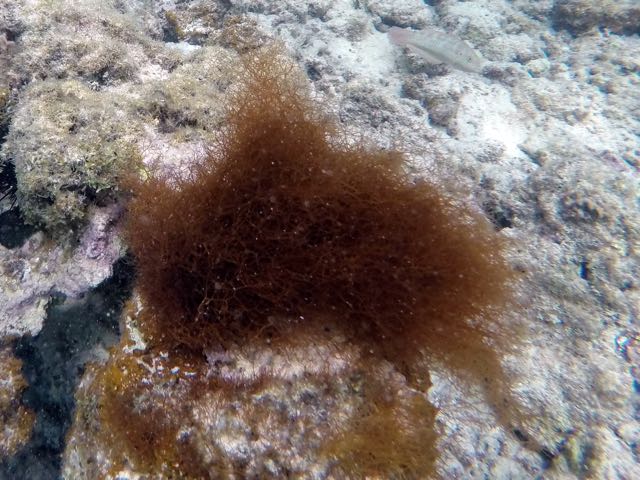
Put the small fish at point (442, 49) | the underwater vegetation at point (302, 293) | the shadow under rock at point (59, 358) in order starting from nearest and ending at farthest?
the underwater vegetation at point (302, 293) < the shadow under rock at point (59, 358) < the small fish at point (442, 49)

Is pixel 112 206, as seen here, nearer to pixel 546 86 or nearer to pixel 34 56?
pixel 34 56

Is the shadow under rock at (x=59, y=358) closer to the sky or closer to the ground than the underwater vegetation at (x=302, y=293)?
closer to the ground

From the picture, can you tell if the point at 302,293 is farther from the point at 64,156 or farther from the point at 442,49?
the point at 442,49

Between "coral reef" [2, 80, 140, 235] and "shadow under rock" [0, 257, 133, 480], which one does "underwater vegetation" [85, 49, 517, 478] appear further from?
"coral reef" [2, 80, 140, 235]

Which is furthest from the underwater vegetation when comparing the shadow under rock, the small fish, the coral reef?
the small fish

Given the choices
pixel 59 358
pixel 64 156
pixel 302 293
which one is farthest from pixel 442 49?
pixel 59 358

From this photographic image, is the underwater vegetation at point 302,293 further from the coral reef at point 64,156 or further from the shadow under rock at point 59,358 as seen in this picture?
the coral reef at point 64,156

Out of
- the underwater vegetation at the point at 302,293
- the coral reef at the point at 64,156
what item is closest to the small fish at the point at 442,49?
the underwater vegetation at the point at 302,293

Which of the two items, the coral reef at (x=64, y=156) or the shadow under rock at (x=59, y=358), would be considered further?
the coral reef at (x=64, y=156)
